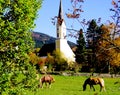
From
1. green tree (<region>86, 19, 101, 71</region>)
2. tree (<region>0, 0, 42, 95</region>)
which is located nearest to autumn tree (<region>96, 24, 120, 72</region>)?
green tree (<region>86, 19, 101, 71</region>)

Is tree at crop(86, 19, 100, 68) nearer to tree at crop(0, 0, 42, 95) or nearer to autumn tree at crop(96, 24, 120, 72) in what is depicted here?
autumn tree at crop(96, 24, 120, 72)

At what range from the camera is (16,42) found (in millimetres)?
21875

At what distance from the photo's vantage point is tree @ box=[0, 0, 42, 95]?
849 inches

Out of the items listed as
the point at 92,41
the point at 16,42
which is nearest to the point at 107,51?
the point at 92,41

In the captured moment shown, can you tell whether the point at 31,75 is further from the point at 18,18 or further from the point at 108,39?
the point at 108,39

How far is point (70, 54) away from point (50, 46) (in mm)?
11785

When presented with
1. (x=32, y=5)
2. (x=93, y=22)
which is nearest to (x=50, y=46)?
(x=32, y=5)

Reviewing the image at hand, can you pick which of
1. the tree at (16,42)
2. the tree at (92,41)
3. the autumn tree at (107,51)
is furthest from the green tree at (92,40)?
the tree at (16,42)

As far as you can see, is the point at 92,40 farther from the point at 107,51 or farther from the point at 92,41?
the point at 107,51

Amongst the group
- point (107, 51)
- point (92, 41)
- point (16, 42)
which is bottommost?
point (107, 51)

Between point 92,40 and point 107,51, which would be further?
point 92,40

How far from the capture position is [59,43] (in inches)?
5669

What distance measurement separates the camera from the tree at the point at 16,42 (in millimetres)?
21562

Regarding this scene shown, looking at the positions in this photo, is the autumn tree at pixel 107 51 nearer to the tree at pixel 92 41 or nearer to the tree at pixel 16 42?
the tree at pixel 92 41
